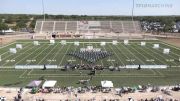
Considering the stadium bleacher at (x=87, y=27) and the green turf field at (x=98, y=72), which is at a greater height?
the stadium bleacher at (x=87, y=27)

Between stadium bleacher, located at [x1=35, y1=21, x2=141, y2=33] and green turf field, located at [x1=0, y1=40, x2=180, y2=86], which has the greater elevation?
stadium bleacher, located at [x1=35, y1=21, x2=141, y2=33]

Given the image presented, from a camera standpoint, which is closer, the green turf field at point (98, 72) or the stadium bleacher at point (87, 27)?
the green turf field at point (98, 72)

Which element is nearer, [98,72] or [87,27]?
[98,72]

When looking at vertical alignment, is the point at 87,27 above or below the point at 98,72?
above

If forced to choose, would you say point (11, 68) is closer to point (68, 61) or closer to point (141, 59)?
point (68, 61)

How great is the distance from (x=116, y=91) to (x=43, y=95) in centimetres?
688

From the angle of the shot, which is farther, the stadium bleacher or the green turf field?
the stadium bleacher

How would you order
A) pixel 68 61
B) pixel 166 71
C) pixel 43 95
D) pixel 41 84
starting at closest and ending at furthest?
pixel 43 95 < pixel 41 84 < pixel 166 71 < pixel 68 61

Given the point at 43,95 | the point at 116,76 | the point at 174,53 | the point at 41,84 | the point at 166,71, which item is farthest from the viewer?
the point at 174,53

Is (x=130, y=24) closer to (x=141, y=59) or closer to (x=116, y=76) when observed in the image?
(x=141, y=59)

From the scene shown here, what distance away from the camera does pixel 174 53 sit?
2290 inches

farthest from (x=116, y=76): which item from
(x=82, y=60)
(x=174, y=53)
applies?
(x=174, y=53)

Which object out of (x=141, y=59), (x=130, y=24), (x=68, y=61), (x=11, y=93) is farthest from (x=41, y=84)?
(x=130, y=24)

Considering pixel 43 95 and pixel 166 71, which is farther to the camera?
pixel 166 71
